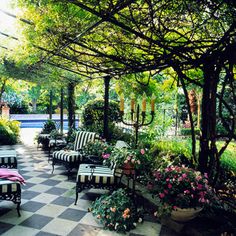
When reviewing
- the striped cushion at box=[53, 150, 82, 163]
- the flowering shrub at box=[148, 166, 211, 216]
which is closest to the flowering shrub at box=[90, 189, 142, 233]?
the flowering shrub at box=[148, 166, 211, 216]

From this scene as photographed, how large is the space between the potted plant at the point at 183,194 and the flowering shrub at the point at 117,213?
443mm

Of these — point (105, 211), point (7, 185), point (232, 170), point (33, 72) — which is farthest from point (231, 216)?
point (33, 72)

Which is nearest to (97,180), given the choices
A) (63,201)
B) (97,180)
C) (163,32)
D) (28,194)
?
(97,180)

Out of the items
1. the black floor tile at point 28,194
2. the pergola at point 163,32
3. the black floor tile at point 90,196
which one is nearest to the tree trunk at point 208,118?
the pergola at point 163,32

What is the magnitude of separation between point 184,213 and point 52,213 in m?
1.77

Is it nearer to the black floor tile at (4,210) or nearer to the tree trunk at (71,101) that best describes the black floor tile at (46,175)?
the black floor tile at (4,210)

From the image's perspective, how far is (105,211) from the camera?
3.37m

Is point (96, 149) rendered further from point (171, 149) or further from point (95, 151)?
point (171, 149)

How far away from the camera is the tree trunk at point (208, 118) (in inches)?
115

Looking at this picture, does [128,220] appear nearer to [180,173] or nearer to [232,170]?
[180,173]

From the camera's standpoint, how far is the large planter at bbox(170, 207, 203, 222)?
2.93 metres

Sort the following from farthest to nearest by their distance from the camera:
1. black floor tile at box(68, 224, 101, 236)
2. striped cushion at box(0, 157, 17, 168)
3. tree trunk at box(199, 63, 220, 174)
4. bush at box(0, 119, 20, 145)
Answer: bush at box(0, 119, 20, 145)
striped cushion at box(0, 157, 17, 168)
black floor tile at box(68, 224, 101, 236)
tree trunk at box(199, 63, 220, 174)

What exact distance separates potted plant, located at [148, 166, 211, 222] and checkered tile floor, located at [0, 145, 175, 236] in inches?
15.5

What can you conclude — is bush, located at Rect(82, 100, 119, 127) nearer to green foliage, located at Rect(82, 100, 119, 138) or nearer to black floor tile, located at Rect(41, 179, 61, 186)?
green foliage, located at Rect(82, 100, 119, 138)
